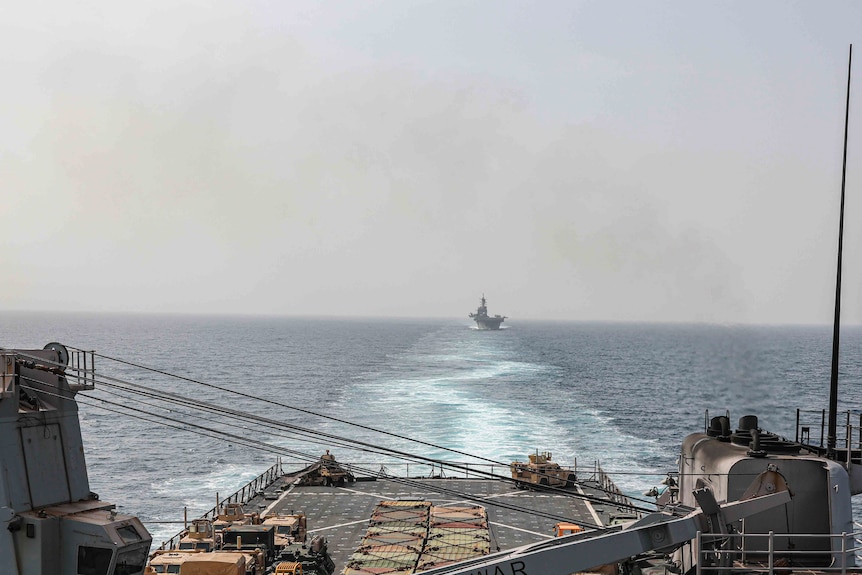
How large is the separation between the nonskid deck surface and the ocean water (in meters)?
3.33

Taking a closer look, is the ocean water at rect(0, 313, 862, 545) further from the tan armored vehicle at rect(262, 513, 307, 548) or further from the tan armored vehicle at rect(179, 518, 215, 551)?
the tan armored vehicle at rect(262, 513, 307, 548)

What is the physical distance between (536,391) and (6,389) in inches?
3386

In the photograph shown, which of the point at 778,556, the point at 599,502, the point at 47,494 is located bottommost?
the point at 778,556

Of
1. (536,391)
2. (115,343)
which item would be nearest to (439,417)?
(536,391)

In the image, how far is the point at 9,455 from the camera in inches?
564

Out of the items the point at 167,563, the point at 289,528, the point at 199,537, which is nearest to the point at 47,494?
the point at 167,563

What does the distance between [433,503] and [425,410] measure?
40.4m

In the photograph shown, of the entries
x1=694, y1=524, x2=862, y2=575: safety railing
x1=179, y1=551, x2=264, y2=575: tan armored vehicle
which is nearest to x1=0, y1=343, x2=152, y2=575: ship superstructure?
x1=179, y1=551, x2=264, y2=575: tan armored vehicle

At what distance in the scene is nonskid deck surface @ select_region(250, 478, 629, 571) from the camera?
31.8 m

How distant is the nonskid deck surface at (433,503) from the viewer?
104 ft

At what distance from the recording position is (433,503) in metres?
37.4

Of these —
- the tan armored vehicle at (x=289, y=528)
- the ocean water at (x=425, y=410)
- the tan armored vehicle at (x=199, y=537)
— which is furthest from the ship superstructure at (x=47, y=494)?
the tan armored vehicle at (x=289, y=528)

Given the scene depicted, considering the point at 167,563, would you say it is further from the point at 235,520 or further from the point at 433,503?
the point at 433,503

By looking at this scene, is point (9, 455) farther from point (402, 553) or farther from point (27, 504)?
point (402, 553)
